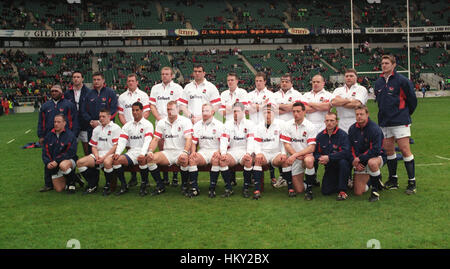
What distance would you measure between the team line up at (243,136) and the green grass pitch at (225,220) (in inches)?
13.7

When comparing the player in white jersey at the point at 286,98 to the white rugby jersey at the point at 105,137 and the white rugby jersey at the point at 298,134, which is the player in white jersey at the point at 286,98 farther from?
the white rugby jersey at the point at 105,137

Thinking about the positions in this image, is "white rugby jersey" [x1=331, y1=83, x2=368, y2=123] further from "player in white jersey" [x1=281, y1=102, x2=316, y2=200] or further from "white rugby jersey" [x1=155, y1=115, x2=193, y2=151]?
"white rugby jersey" [x1=155, y1=115, x2=193, y2=151]

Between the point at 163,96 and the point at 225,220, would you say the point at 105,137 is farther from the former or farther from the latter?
the point at 225,220

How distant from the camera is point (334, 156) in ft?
22.2

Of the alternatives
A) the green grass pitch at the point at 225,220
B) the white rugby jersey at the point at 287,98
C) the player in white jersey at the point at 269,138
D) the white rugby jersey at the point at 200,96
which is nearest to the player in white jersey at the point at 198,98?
the white rugby jersey at the point at 200,96

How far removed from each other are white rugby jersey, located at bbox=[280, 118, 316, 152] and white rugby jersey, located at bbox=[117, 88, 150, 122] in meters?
3.11

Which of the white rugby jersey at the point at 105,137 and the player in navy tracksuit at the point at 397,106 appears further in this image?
the white rugby jersey at the point at 105,137

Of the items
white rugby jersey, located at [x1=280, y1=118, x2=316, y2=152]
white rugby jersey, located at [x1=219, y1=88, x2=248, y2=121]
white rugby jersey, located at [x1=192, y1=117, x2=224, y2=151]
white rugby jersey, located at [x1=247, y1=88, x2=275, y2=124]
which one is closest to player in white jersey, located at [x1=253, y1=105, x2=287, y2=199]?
white rugby jersey, located at [x1=280, y1=118, x2=316, y2=152]

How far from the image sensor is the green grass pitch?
15.8 feet

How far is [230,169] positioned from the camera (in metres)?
7.42

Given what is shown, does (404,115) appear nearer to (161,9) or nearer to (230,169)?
(230,169)

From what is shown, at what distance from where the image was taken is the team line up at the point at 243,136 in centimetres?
689
